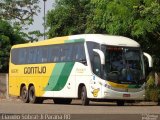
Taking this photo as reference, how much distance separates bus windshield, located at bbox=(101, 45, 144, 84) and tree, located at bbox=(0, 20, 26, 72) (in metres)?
27.3

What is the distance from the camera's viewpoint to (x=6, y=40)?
55031mm

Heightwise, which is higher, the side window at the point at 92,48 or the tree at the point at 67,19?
the tree at the point at 67,19

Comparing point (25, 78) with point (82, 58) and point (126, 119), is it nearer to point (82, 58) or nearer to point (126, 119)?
point (82, 58)

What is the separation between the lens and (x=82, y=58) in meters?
28.0

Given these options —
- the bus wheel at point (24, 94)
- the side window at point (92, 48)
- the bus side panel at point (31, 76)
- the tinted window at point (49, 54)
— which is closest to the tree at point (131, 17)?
the tinted window at point (49, 54)

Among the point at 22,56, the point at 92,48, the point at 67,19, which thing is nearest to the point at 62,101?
the point at 22,56

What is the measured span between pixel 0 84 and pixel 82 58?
1652cm

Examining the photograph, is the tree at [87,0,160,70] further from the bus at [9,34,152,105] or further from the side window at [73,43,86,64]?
the side window at [73,43,86,64]

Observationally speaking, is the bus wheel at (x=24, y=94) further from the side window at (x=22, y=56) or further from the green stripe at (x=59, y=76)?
the green stripe at (x=59, y=76)

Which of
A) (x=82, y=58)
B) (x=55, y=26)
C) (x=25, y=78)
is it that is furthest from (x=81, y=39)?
(x=55, y=26)

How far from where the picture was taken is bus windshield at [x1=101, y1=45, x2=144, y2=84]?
27.1 metres

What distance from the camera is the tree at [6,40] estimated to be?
5425cm

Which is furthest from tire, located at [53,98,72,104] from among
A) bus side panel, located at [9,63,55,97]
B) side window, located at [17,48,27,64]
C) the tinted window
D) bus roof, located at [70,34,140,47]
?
bus roof, located at [70,34,140,47]

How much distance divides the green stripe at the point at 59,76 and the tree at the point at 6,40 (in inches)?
925
